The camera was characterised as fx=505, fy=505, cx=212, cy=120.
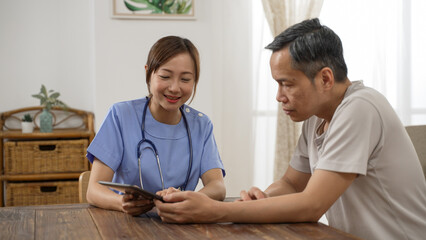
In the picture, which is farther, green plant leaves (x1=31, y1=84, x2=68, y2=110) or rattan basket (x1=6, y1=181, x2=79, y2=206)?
green plant leaves (x1=31, y1=84, x2=68, y2=110)

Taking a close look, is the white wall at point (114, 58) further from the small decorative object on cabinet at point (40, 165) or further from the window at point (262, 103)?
the small decorative object on cabinet at point (40, 165)

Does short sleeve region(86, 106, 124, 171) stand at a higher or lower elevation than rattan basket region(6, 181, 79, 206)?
higher

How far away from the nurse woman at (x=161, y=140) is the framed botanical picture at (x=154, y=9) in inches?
64.6

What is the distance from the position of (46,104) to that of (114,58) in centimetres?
65

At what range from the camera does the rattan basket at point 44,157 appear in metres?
3.45

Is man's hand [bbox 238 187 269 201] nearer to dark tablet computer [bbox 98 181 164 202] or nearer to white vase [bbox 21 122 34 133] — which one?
dark tablet computer [bbox 98 181 164 202]

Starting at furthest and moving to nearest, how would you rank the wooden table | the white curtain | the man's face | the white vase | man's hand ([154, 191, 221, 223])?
the white curtain → the white vase → the man's face → man's hand ([154, 191, 221, 223]) → the wooden table

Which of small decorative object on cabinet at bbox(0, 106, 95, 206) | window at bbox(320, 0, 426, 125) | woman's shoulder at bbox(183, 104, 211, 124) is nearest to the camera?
woman's shoulder at bbox(183, 104, 211, 124)

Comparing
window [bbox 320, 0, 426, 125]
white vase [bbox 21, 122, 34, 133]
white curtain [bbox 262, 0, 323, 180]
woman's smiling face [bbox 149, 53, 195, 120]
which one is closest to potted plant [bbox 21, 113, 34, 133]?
white vase [bbox 21, 122, 34, 133]

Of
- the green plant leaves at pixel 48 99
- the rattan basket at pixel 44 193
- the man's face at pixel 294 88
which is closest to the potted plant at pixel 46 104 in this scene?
the green plant leaves at pixel 48 99

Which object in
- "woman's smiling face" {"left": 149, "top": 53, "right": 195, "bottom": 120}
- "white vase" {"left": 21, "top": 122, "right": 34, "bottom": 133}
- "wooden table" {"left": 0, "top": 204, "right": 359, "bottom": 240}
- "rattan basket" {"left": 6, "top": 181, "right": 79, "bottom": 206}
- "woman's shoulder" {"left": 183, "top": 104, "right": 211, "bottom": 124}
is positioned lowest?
"rattan basket" {"left": 6, "top": 181, "right": 79, "bottom": 206}

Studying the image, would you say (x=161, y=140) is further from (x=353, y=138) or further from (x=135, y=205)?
(x=353, y=138)

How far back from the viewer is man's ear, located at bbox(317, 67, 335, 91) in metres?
1.45

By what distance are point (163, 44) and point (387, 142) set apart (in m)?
0.90
